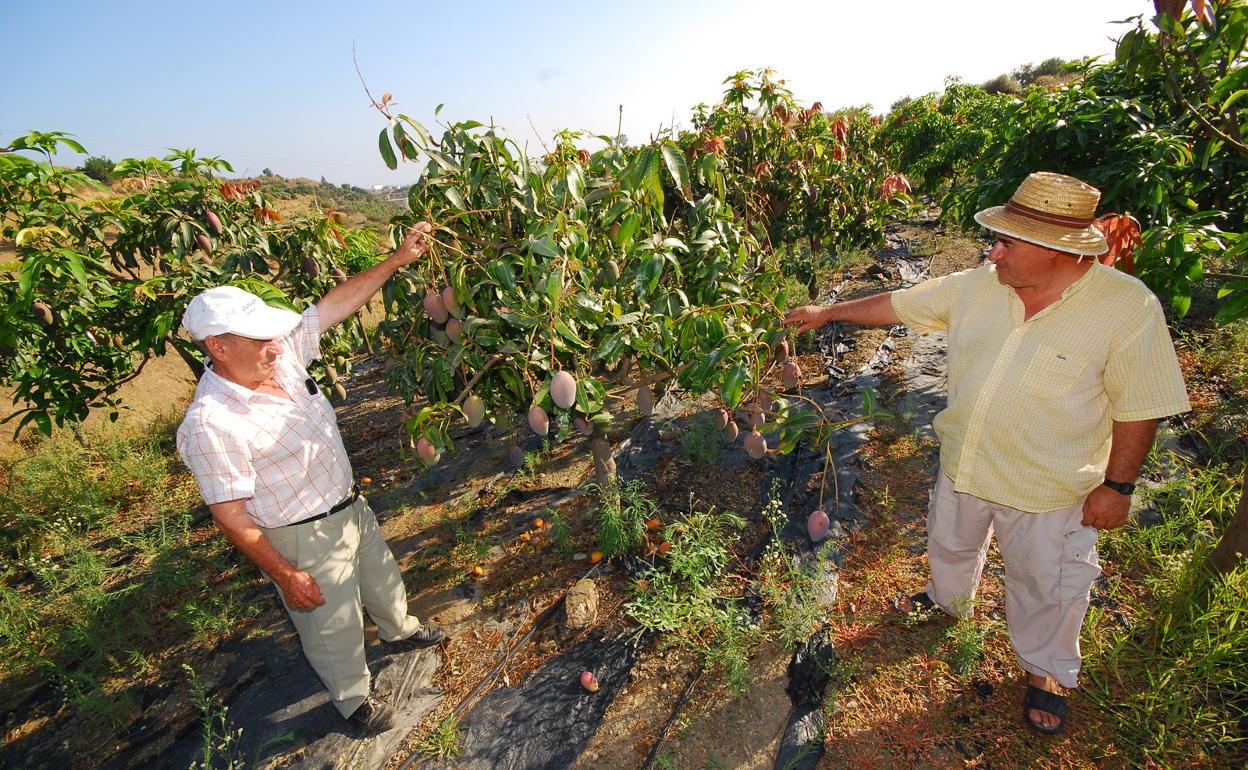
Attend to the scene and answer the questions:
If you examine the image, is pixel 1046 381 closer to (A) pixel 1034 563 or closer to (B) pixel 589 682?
(A) pixel 1034 563

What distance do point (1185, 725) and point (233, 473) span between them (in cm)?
306

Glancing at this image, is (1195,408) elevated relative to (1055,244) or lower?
lower

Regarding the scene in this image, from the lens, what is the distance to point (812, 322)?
6.27 feet

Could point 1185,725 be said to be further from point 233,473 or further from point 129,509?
point 129,509

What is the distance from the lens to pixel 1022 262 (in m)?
1.47

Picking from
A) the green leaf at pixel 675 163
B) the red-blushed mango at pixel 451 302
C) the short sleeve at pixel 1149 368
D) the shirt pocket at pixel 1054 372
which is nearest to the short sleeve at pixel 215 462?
the red-blushed mango at pixel 451 302

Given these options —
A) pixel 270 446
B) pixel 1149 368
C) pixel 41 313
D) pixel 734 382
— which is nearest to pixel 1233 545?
pixel 1149 368

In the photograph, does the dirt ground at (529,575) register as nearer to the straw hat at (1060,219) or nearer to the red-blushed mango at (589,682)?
the red-blushed mango at (589,682)

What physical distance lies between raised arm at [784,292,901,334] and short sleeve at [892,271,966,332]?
0.10ft

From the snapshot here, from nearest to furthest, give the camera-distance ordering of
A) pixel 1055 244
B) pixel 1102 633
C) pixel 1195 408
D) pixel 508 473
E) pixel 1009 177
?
pixel 1055 244, pixel 1102 633, pixel 1009 177, pixel 1195 408, pixel 508 473

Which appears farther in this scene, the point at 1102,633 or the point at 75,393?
the point at 75,393

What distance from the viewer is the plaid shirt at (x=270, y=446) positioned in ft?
5.26

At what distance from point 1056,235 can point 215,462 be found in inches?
95.2


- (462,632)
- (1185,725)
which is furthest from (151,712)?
(1185,725)
